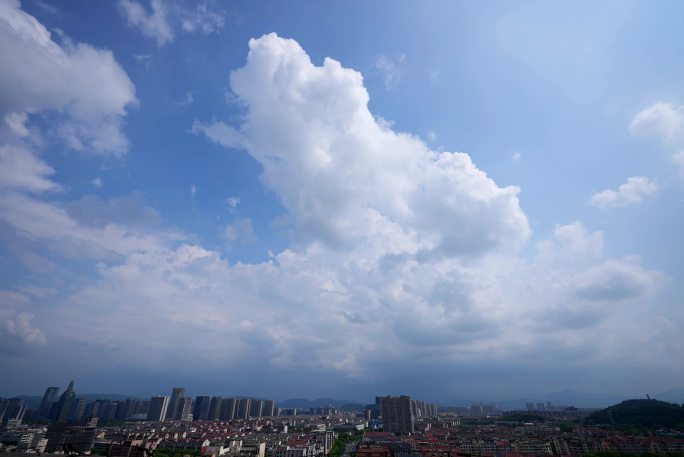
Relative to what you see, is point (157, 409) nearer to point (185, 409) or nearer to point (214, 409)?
point (185, 409)

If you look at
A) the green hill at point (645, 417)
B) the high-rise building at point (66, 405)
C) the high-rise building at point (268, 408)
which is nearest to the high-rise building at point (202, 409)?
the high-rise building at point (268, 408)

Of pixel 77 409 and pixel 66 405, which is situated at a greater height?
pixel 66 405

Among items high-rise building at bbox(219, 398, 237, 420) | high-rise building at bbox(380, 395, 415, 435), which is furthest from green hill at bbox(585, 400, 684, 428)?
high-rise building at bbox(219, 398, 237, 420)

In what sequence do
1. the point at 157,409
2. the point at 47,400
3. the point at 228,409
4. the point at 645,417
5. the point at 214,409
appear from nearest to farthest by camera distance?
the point at 645,417, the point at 157,409, the point at 214,409, the point at 228,409, the point at 47,400

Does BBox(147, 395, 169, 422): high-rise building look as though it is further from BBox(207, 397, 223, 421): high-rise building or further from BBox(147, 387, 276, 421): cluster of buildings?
BBox(207, 397, 223, 421): high-rise building

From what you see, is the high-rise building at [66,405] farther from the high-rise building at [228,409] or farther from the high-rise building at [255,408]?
the high-rise building at [255,408]

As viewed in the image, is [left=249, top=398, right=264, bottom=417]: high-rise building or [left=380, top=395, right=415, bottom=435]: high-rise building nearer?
[left=380, top=395, right=415, bottom=435]: high-rise building

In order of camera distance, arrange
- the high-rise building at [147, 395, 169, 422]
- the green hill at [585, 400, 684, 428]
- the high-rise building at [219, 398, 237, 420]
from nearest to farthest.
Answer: the green hill at [585, 400, 684, 428]
the high-rise building at [147, 395, 169, 422]
the high-rise building at [219, 398, 237, 420]

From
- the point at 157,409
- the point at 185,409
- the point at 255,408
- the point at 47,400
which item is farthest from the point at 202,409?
the point at 47,400
